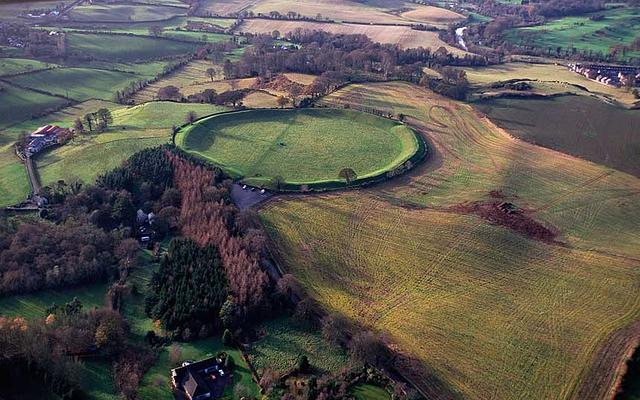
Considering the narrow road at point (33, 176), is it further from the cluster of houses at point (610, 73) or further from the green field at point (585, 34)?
the green field at point (585, 34)

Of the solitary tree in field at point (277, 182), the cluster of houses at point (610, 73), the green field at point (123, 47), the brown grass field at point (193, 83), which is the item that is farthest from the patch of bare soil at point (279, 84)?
the cluster of houses at point (610, 73)

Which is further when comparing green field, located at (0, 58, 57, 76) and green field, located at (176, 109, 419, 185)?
green field, located at (0, 58, 57, 76)

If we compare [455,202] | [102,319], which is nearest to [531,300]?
[455,202]

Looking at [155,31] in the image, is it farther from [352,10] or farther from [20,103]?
[352,10]

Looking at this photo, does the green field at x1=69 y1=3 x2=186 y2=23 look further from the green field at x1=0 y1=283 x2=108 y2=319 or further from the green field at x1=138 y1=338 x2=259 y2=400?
the green field at x1=138 y1=338 x2=259 y2=400

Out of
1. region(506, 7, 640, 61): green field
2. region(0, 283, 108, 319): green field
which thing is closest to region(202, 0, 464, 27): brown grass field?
region(506, 7, 640, 61): green field
